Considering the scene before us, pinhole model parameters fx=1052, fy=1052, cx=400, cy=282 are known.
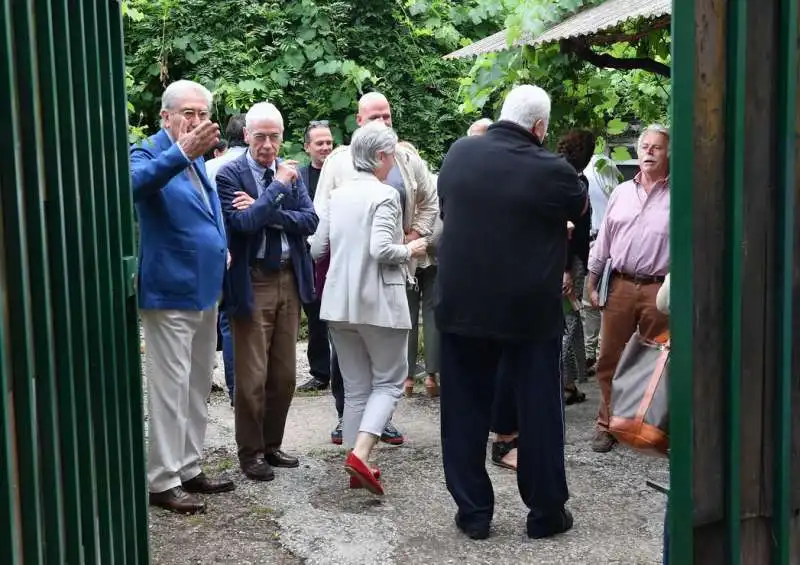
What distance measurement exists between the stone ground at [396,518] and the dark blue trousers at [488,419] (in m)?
0.21

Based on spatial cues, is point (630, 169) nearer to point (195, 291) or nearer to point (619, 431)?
point (195, 291)

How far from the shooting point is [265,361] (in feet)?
18.9

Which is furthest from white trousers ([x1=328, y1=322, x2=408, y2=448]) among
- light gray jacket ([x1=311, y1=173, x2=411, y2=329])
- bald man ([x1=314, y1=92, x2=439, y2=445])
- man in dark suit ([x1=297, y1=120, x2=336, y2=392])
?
man in dark suit ([x1=297, y1=120, x2=336, y2=392])

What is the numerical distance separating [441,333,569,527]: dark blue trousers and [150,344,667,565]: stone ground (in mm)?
211

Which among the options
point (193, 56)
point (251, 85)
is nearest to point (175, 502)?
point (251, 85)

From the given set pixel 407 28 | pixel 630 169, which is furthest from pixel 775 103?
pixel 407 28

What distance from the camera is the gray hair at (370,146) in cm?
554

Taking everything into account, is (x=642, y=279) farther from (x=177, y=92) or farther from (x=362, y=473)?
(x=177, y=92)

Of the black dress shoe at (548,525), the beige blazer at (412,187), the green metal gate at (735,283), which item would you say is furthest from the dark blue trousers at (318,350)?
the green metal gate at (735,283)

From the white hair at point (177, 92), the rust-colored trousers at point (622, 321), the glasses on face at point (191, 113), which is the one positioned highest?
the white hair at point (177, 92)

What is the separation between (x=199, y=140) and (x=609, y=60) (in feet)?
11.1

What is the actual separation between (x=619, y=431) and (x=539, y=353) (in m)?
1.43

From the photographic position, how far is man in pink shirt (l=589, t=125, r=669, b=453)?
19.4 ft

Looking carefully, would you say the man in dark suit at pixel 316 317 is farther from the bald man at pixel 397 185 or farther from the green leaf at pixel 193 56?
the green leaf at pixel 193 56
